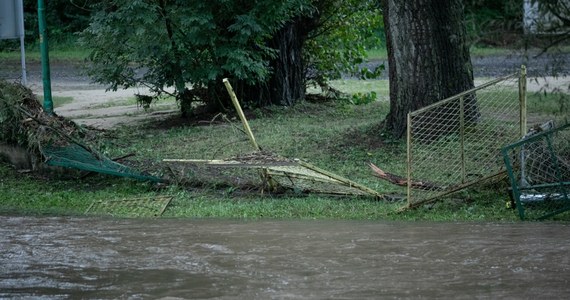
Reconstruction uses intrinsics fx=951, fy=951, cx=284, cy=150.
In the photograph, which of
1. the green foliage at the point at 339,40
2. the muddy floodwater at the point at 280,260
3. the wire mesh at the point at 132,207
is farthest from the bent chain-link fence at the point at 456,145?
the green foliage at the point at 339,40

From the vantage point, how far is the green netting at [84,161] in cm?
1181

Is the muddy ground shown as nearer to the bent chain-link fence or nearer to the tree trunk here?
the bent chain-link fence

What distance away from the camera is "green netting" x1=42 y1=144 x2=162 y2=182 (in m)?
11.8

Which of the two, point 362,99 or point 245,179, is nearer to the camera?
point 245,179

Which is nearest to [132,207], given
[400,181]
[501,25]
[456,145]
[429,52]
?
[400,181]

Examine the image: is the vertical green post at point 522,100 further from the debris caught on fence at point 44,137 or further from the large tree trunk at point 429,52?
the debris caught on fence at point 44,137

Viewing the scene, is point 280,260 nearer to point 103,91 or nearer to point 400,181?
point 400,181

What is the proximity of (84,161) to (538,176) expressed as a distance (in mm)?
5553

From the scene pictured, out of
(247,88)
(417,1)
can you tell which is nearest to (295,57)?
(247,88)

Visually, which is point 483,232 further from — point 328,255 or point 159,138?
point 159,138

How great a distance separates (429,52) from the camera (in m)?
13.7

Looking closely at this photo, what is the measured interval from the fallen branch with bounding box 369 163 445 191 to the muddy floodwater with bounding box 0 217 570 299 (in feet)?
4.39

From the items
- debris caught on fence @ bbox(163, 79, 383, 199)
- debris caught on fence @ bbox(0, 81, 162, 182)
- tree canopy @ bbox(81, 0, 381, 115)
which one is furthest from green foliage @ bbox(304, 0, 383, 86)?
debris caught on fence @ bbox(163, 79, 383, 199)

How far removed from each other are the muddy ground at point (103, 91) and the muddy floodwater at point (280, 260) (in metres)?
3.58
